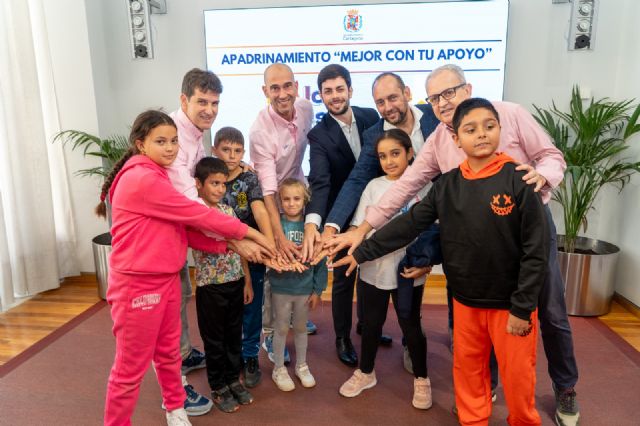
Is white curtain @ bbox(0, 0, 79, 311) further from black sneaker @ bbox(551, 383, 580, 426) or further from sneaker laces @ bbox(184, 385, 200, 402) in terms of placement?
black sneaker @ bbox(551, 383, 580, 426)

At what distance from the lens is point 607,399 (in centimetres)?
228

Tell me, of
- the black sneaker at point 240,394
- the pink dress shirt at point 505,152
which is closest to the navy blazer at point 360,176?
the pink dress shirt at point 505,152

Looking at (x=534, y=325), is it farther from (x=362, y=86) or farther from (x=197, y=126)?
(x=362, y=86)

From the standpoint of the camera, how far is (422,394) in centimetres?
223

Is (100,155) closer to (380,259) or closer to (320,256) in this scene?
(320,256)

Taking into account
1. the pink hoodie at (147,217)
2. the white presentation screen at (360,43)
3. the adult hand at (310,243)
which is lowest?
the adult hand at (310,243)

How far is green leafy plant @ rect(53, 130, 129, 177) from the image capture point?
3.70m

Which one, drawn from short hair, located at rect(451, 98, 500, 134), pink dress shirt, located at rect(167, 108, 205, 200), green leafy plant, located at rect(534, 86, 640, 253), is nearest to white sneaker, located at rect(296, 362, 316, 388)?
pink dress shirt, located at rect(167, 108, 205, 200)

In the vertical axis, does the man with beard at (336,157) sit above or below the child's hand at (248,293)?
above

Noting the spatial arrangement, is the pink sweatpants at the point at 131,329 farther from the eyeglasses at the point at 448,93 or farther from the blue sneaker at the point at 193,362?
the eyeglasses at the point at 448,93

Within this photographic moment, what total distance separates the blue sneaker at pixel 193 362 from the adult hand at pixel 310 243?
0.94 meters

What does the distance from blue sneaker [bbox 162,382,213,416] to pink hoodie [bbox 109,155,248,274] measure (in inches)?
30.6

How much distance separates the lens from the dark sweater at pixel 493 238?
1.60 m

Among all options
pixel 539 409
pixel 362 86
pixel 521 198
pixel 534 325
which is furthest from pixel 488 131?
pixel 362 86
